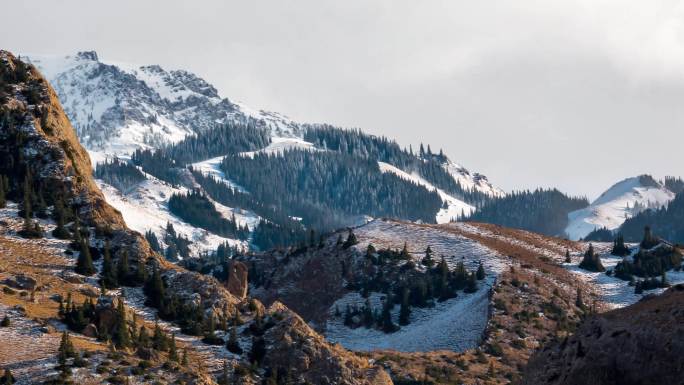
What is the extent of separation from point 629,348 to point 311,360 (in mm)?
75673

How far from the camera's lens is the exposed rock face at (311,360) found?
11538cm

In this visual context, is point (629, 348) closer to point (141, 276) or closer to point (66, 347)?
point (66, 347)

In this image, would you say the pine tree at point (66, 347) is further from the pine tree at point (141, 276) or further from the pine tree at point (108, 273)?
the pine tree at point (141, 276)

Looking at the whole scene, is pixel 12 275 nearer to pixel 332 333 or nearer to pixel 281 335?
pixel 281 335

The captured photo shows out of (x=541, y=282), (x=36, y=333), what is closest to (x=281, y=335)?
(x=36, y=333)

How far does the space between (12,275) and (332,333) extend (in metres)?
83.8

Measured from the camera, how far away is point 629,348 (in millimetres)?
42938

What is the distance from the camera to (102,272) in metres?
127

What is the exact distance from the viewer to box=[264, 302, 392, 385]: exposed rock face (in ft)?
379

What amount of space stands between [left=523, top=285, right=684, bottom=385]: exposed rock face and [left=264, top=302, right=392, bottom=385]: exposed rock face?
7009 centimetres

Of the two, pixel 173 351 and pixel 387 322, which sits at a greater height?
pixel 173 351

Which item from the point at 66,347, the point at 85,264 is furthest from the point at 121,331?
the point at 85,264

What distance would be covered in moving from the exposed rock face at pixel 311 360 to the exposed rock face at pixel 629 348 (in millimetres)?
70090

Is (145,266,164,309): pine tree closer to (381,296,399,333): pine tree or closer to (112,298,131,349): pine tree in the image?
(112,298,131,349): pine tree
